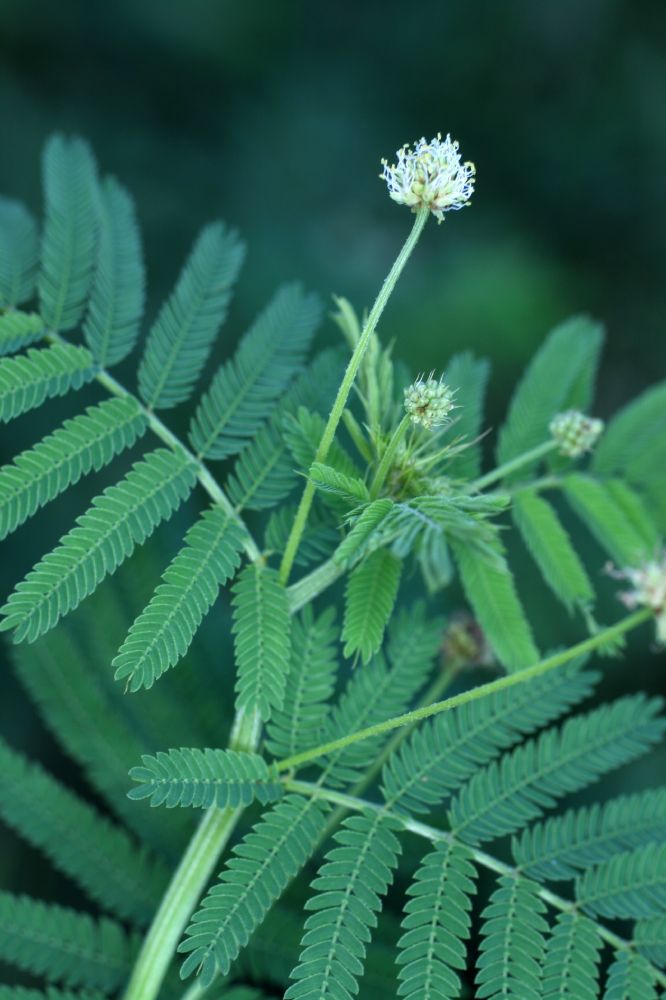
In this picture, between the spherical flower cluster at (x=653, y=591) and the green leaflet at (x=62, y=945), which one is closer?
the spherical flower cluster at (x=653, y=591)

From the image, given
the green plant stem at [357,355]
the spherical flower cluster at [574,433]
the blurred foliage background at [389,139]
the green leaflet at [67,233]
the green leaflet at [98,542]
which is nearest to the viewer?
the green plant stem at [357,355]

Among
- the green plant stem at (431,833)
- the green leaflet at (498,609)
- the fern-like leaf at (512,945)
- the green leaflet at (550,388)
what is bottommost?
the fern-like leaf at (512,945)

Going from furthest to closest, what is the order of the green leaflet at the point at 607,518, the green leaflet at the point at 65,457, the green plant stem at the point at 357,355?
the green leaflet at the point at 607,518
the green leaflet at the point at 65,457
the green plant stem at the point at 357,355

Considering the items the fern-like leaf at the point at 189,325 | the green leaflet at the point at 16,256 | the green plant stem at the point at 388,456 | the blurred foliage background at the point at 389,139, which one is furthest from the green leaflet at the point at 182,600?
the blurred foliage background at the point at 389,139

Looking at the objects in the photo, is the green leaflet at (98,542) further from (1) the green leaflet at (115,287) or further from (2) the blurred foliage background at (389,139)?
(2) the blurred foliage background at (389,139)

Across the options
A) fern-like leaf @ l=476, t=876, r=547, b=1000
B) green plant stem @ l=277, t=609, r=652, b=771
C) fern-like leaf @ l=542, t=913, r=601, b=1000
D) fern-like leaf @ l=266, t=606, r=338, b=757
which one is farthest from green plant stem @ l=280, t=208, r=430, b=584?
fern-like leaf @ l=542, t=913, r=601, b=1000

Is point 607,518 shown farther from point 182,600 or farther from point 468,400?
point 182,600

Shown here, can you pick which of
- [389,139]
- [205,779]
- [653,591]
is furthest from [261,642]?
[389,139]
